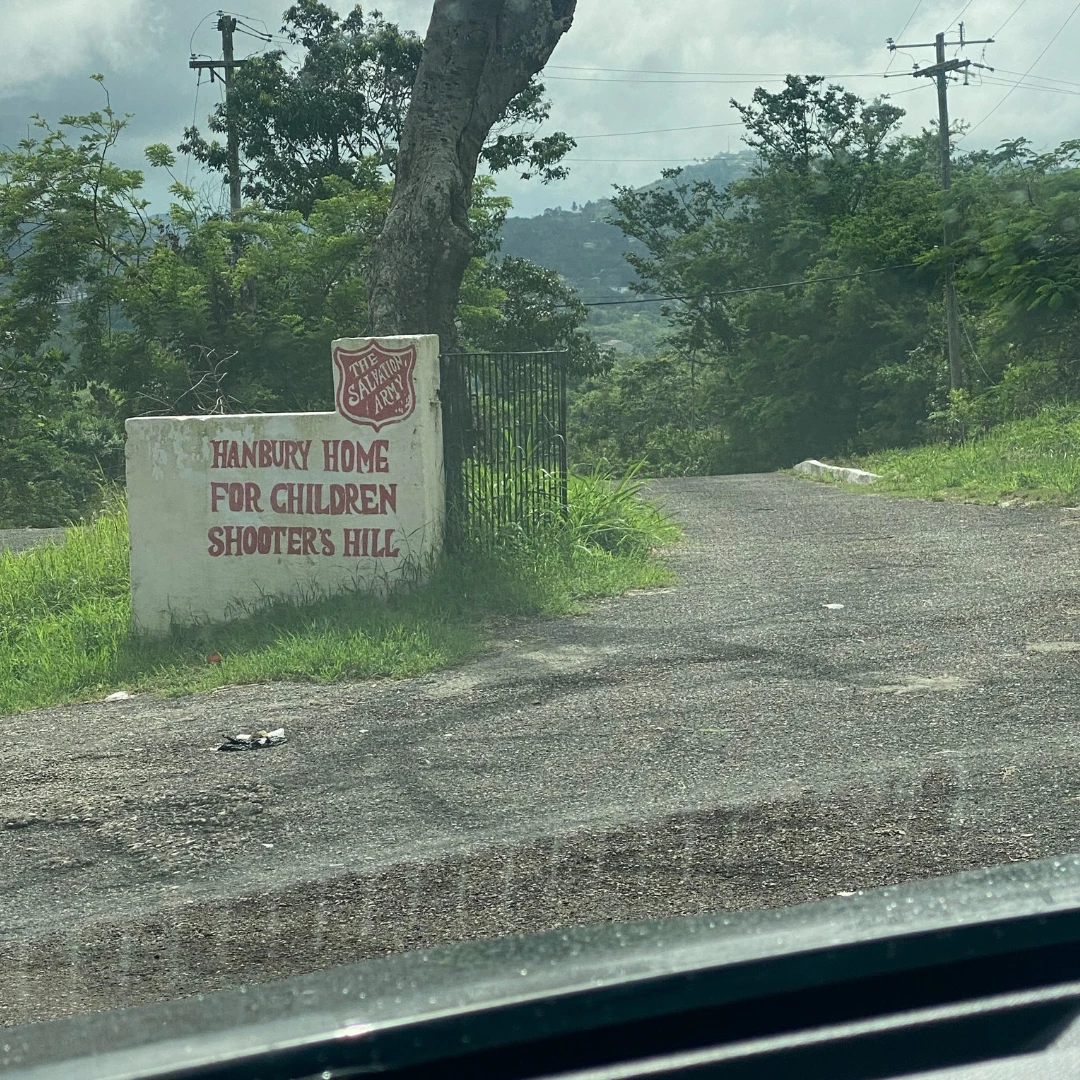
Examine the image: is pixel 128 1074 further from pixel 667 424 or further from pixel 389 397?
pixel 667 424

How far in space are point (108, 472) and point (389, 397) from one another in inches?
1147

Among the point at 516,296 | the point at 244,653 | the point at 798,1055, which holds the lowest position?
the point at 244,653

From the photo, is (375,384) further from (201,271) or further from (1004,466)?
(201,271)

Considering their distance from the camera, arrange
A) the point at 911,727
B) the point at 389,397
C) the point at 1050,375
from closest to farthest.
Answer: the point at 911,727 < the point at 389,397 < the point at 1050,375

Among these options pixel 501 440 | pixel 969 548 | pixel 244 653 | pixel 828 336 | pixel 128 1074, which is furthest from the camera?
Answer: pixel 828 336

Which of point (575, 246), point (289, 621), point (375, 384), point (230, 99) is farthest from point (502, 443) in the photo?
point (575, 246)

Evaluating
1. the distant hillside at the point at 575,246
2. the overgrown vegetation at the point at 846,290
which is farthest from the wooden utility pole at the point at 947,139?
the distant hillside at the point at 575,246

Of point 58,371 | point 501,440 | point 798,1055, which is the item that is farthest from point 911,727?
point 58,371

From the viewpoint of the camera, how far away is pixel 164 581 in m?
9.78

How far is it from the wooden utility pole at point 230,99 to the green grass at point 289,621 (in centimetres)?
2146

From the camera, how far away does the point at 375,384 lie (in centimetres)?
950

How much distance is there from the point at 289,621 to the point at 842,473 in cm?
1570

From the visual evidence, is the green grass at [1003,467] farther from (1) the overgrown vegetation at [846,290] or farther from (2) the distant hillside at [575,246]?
(2) the distant hillside at [575,246]

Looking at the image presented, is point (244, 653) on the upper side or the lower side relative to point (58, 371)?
lower
